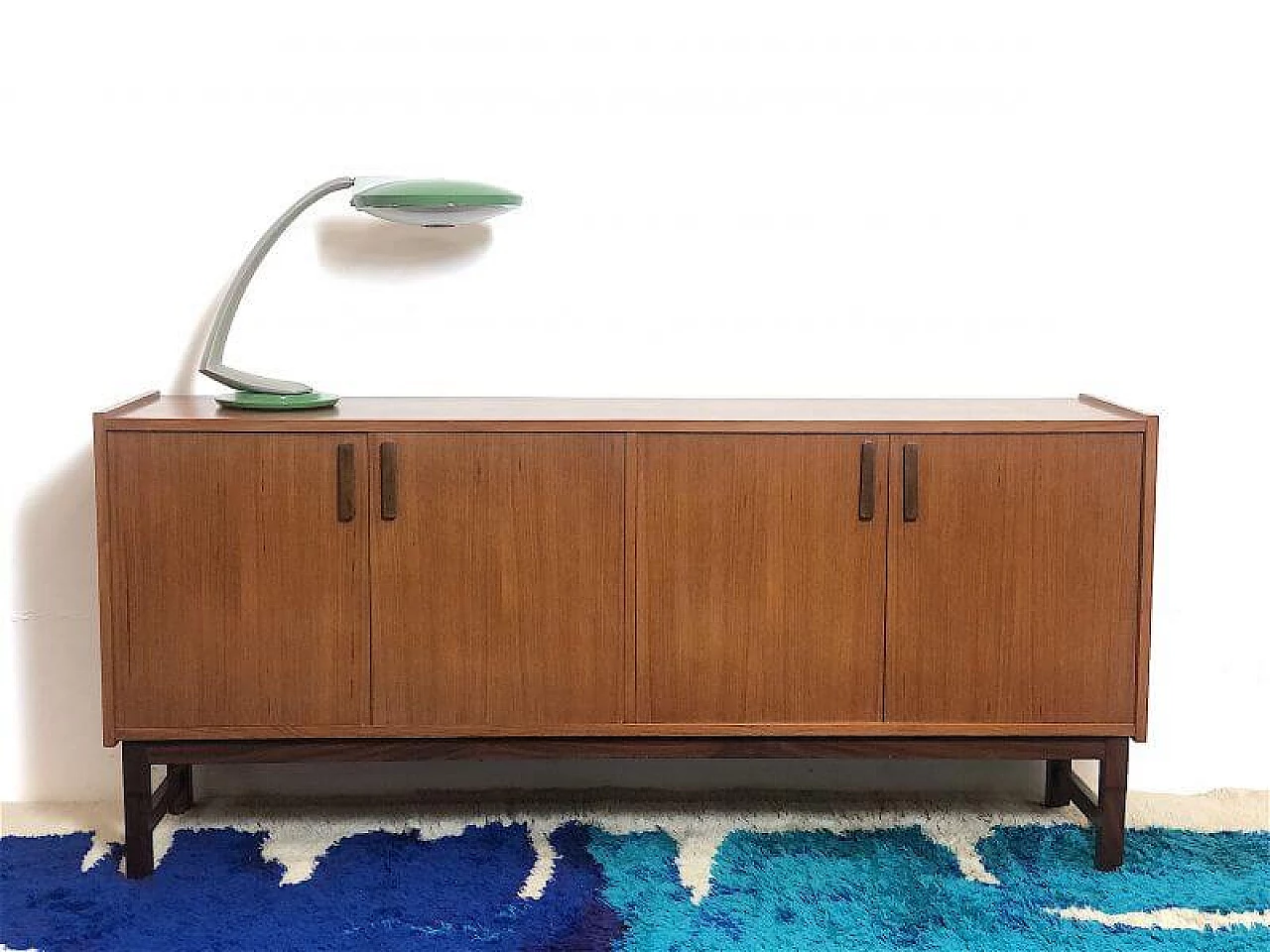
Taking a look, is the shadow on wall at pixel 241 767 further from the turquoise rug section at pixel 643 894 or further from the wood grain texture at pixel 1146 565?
the wood grain texture at pixel 1146 565

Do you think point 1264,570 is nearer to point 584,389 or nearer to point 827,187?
point 827,187

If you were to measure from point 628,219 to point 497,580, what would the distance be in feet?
2.60

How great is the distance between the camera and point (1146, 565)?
7.98 ft

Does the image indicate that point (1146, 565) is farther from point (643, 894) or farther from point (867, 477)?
point (643, 894)

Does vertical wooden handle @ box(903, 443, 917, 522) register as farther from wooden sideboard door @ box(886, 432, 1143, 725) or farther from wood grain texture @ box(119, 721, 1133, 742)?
wood grain texture @ box(119, 721, 1133, 742)

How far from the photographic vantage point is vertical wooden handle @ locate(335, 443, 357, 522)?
238 cm

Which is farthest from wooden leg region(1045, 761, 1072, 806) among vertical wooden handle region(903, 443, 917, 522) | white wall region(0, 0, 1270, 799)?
vertical wooden handle region(903, 443, 917, 522)

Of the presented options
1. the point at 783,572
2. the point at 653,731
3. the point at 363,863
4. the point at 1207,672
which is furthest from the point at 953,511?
the point at 363,863

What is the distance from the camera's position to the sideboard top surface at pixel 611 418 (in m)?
2.38

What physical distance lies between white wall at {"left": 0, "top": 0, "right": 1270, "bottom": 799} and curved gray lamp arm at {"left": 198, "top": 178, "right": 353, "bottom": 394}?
6.2 inches

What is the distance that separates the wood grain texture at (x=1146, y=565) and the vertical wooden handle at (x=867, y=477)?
1.52ft

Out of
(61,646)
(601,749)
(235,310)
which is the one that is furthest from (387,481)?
(61,646)

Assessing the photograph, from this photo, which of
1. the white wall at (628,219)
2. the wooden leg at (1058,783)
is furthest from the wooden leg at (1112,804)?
the white wall at (628,219)

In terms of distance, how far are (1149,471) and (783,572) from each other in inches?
25.5
